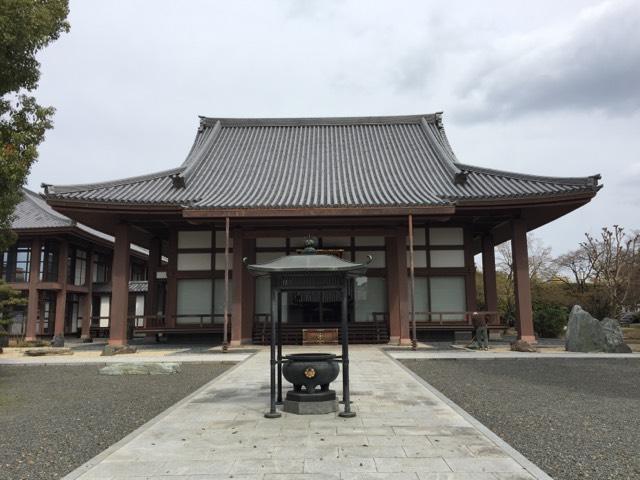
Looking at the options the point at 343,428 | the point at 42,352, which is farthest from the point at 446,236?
the point at 42,352

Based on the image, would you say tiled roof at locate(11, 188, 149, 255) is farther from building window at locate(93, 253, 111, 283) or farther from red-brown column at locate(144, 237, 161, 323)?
red-brown column at locate(144, 237, 161, 323)

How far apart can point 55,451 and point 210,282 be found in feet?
43.8

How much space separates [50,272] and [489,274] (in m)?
22.0

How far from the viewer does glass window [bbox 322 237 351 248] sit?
18638 millimetres

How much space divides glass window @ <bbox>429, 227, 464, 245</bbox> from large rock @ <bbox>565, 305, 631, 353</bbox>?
5.21 meters

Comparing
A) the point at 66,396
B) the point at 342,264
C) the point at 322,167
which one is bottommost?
the point at 66,396

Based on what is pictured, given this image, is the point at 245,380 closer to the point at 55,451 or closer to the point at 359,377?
the point at 359,377

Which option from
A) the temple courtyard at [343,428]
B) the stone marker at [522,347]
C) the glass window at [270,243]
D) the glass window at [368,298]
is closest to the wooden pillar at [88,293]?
the glass window at [270,243]

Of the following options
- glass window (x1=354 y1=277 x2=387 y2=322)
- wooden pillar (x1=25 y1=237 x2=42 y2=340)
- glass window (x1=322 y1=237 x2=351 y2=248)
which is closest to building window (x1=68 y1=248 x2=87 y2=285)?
wooden pillar (x1=25 y1=237 x2=42 y2=340)

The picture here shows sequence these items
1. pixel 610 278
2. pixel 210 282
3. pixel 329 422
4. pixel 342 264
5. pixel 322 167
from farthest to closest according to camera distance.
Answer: pixel 610 278 < pixel 322 167 < pixel 210 282 < pixel 342 264 < pixel 329 422

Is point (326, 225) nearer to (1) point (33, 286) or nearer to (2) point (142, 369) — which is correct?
(2) point (142, 369)

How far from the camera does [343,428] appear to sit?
5.87 metres

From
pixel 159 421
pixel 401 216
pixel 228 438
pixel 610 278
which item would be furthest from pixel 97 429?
pixel 610 278

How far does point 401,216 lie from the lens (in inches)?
617
